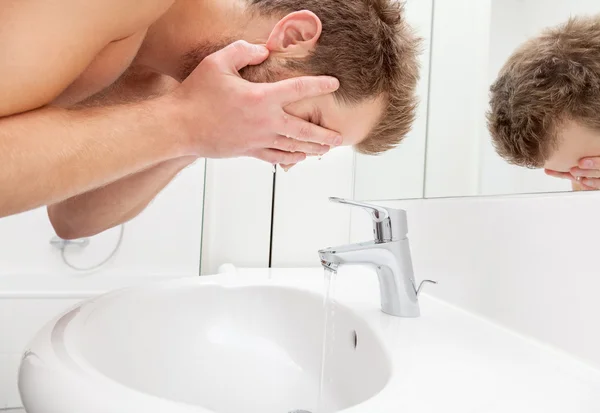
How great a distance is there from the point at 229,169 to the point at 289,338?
0.57 metres

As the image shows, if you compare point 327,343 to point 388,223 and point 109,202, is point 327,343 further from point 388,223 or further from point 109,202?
point 109,202

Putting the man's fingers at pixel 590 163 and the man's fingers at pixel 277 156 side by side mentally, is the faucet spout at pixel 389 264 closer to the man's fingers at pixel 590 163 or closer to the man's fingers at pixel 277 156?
the man's fingers at pixel 277 156

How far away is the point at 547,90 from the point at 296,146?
14.2 inches

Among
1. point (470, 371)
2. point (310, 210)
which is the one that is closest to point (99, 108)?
point (470, 371)

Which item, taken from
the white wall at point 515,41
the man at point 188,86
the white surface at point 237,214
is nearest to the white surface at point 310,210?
the white surface at point 237,214

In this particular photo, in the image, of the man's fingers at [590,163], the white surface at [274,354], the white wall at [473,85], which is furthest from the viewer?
the white wall at [473,85]

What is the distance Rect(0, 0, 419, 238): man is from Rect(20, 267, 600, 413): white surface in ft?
0.70

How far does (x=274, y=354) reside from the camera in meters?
0.96

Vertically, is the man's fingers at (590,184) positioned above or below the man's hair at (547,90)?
below

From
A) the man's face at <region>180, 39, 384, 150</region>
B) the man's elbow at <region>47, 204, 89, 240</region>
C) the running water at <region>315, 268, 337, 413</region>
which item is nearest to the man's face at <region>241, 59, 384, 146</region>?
the man's face at <region>180, 39, 384, 150</region>

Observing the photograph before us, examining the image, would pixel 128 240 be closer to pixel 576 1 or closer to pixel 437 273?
pixel 437 273

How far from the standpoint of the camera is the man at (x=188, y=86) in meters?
0.59

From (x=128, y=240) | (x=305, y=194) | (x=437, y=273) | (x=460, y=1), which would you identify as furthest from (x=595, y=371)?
(x=128, y=240)

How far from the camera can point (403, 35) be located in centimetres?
88
